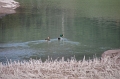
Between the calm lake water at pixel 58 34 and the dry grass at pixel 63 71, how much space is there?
30.7 feet

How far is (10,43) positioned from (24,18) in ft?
37.4

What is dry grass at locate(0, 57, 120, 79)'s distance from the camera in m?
4.81

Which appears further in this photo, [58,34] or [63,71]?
[58,34]

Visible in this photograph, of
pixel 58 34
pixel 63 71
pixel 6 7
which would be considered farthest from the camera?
pixel 6 7

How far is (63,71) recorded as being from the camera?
502 centimetres

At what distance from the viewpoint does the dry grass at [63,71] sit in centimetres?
481

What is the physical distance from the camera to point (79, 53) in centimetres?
1620

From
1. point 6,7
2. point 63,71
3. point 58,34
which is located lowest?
point 58,34

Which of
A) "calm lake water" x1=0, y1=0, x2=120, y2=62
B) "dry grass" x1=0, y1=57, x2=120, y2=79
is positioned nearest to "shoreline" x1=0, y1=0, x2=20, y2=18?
"calm lake water" x1=0, y1=0, x2=120, y2=62

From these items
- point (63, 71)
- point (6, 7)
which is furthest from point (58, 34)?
point (63, 71)

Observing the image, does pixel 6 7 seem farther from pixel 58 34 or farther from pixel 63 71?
pixel 63 71

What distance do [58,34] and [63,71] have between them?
16.1 meters

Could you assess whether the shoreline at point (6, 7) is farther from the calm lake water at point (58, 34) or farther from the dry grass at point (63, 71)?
the dry grass at point (63, 71)

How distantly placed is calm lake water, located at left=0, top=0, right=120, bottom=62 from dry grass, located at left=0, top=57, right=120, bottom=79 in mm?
9367
